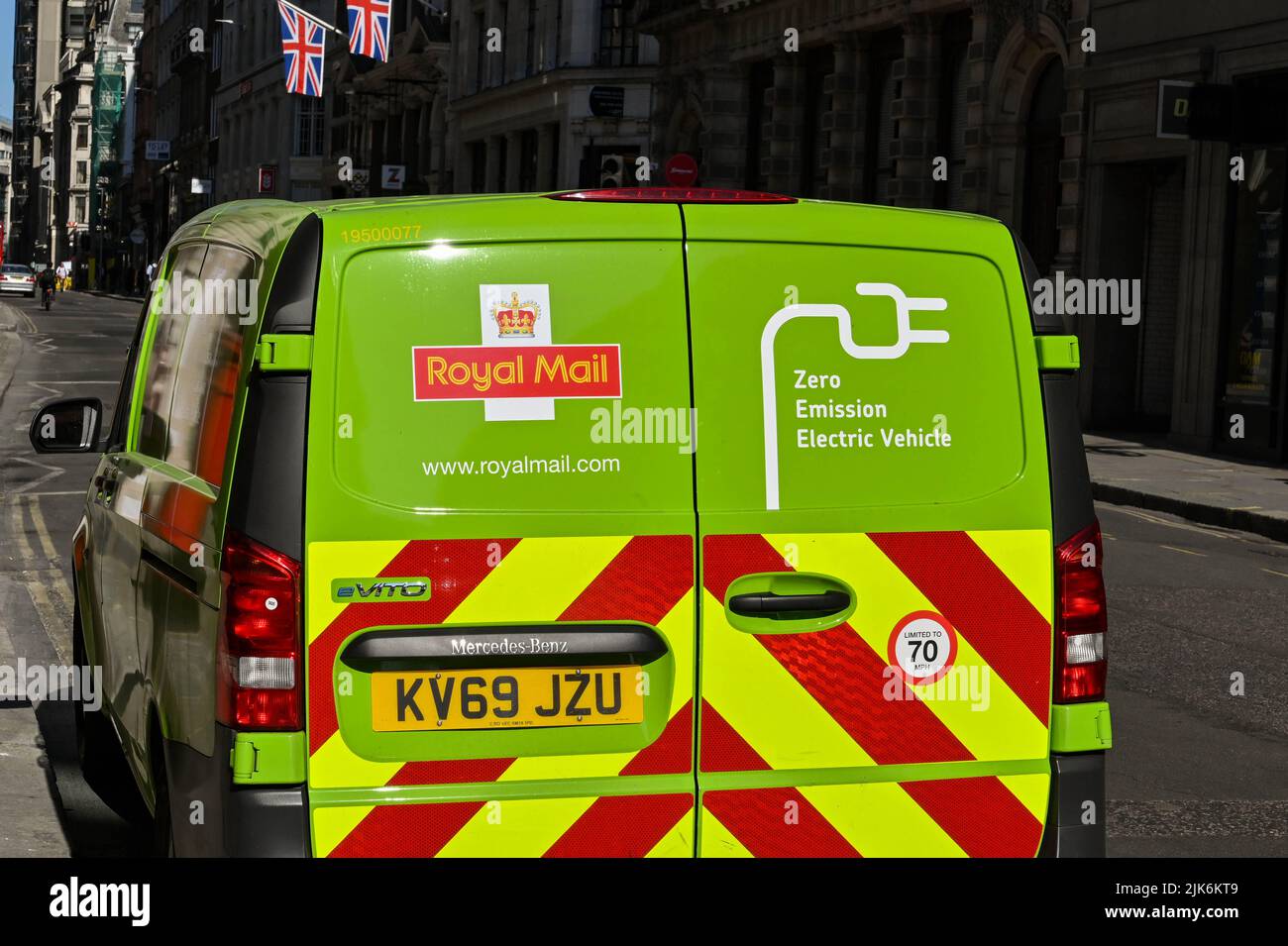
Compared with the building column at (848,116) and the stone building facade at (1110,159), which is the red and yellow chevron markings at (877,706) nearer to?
the stone building facade at (1110,159)

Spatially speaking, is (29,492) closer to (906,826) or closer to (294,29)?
(906,826)

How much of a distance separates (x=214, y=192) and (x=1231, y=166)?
269ft

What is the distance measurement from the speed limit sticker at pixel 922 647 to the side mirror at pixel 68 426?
3.20m

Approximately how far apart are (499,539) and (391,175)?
54.5m

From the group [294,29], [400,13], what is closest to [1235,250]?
[294,29]

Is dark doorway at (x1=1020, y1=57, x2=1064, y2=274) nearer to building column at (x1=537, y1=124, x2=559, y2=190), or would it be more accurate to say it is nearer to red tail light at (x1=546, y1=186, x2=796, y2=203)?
red tail light at (x1=546, y1=186, x2=796, y2=203)

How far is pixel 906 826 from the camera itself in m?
4.04

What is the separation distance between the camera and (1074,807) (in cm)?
416

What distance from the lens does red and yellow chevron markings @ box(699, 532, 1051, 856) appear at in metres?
3.95

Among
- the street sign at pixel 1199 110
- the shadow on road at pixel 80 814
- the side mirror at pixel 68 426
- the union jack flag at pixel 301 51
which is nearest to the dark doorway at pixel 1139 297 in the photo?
the street sign at pixel 1199 110

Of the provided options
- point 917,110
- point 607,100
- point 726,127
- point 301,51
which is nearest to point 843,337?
point 917,110

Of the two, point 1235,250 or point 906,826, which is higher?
point 1235,250

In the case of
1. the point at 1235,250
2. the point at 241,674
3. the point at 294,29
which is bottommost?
the point at 241,674

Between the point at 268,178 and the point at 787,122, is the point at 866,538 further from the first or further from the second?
the point at 268,178
